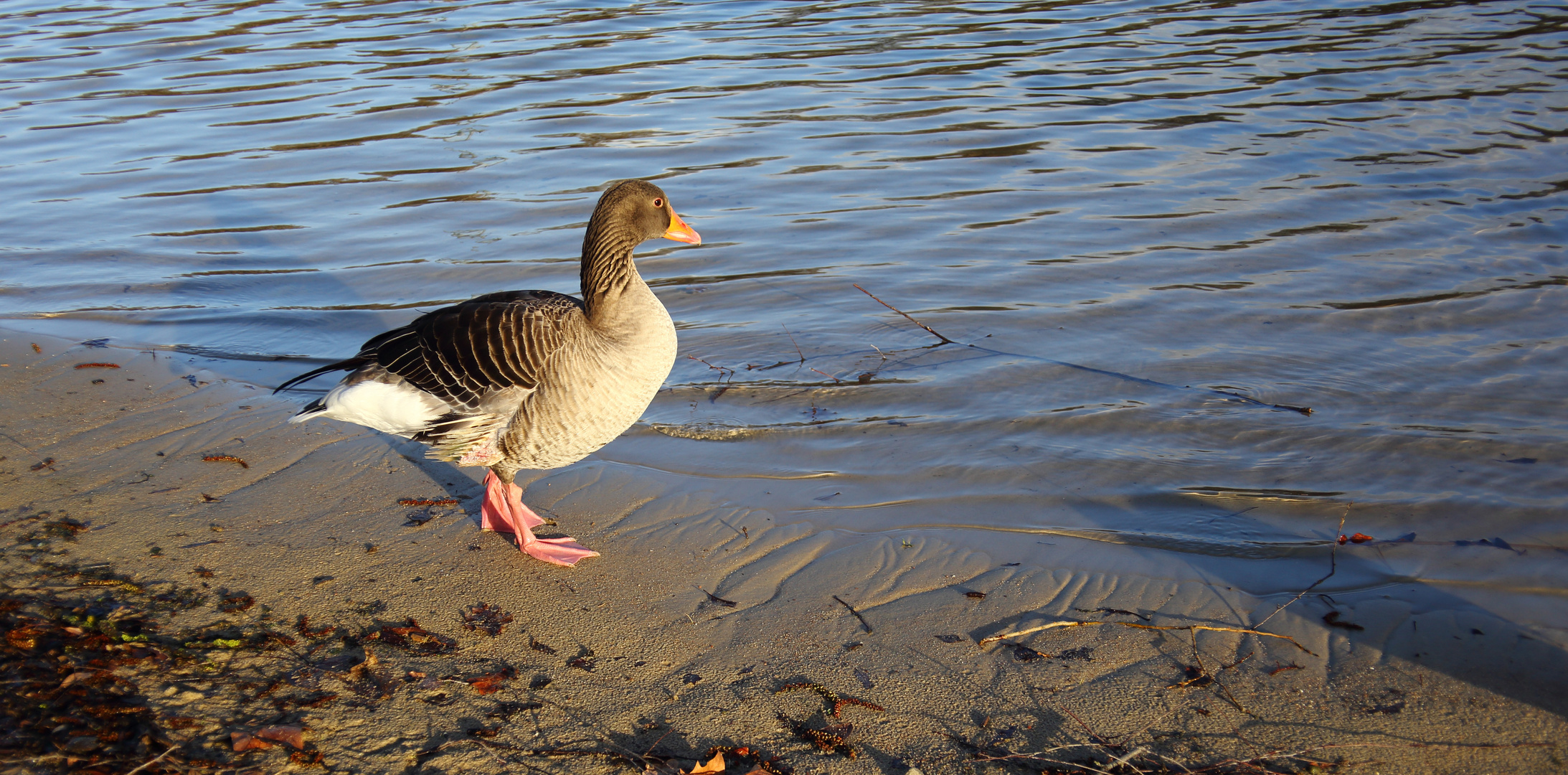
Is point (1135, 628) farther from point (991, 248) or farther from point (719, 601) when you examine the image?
point (991, 248)

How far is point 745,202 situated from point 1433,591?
746 centimetres

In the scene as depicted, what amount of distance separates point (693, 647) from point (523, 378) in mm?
1445

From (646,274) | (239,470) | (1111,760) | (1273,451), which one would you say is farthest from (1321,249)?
(239,470)

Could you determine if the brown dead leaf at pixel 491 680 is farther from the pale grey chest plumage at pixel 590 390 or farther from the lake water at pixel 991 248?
the lake water at pixel 991 248

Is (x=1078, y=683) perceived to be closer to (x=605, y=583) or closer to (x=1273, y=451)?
(x=605, y=583)

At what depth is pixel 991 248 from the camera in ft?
30.2

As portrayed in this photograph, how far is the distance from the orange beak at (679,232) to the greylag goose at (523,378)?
382 mm

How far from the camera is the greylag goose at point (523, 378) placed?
4660 mm

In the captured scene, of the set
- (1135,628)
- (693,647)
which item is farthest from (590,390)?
(1135,628)

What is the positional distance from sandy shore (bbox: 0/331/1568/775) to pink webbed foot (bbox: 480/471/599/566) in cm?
7

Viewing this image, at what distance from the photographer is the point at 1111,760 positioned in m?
3.39

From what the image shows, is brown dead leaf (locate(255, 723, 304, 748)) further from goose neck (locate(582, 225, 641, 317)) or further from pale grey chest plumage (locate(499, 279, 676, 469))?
goose neck (locate(582, 225, 641, 317))

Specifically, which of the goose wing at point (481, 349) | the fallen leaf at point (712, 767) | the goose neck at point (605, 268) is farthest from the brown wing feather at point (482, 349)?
the fallen leaf at point (712, 767)

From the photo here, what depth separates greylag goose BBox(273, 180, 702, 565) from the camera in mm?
4660
